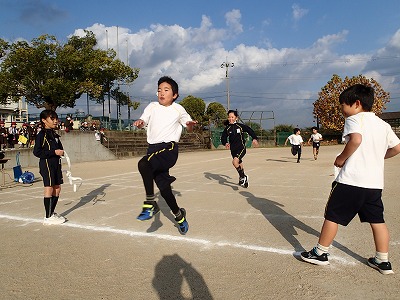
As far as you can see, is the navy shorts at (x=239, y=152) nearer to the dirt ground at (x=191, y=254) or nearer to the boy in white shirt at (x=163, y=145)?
the dirt ground at (x=191, y=254)

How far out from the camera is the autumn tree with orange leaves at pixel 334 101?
45.9 metres

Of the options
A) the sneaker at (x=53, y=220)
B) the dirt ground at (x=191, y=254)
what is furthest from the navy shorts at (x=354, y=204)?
the sneaker at (x=53, y=220)

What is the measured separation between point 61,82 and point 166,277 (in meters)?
25.8

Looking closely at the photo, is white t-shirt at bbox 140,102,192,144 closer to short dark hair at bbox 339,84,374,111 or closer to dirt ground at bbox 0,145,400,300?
dirt ground at bbox 0,145,400,300

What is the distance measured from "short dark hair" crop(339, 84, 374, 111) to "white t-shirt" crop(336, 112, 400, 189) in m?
0.10

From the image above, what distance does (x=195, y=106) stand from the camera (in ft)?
178

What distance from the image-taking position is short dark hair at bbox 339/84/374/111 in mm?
3062

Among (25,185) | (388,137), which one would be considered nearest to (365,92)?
(388,137)

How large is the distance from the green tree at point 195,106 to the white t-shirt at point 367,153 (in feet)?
166

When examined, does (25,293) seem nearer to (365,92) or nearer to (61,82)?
(365,92)

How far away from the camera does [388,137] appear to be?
307cm

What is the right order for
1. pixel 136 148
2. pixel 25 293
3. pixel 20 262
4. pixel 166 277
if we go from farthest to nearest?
pixel 136 148 → pixel 20 262 → pixel 166 277 → pixel 25 293

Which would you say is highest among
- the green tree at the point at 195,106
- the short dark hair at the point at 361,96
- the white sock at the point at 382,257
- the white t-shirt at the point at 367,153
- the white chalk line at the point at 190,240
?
the green tree at the point at 195,106

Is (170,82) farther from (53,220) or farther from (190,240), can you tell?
(53,220)
